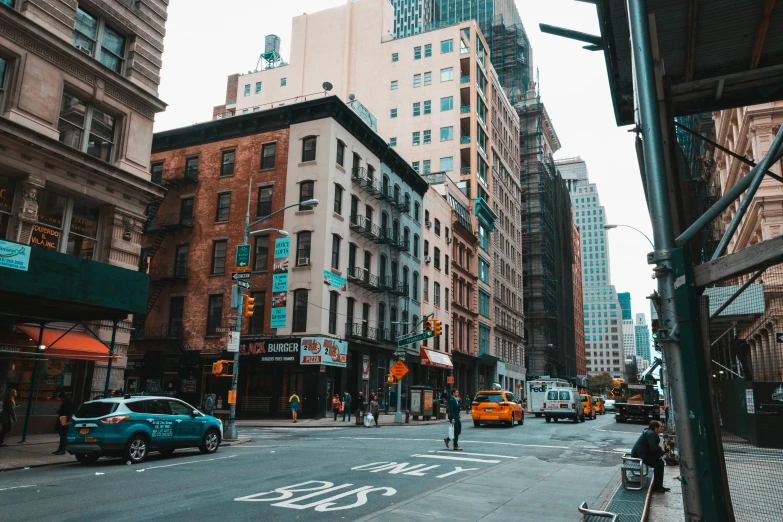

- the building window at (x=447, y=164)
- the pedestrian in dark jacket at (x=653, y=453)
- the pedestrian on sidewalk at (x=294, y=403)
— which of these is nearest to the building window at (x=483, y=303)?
the building window at (x=447, y=164)

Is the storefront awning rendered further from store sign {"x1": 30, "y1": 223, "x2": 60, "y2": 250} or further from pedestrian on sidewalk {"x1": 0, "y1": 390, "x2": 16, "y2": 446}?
pedestrian on sidewalk {"x1": 0, "y1": 390, "x2": 16, "y2": 446}

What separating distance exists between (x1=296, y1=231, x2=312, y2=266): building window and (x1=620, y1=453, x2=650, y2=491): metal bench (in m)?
28.6

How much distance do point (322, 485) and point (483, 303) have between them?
58067mm

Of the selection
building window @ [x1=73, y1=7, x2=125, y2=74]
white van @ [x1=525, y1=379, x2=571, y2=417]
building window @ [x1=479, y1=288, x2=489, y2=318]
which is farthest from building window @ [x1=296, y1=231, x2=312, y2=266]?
building window @ [x1=479, y1=288, x2=489, y2=318]

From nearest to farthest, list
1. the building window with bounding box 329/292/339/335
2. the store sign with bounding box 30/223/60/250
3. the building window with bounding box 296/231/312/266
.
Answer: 1. the store sign with bounding box 30/223/60/250
2. the building window with bounding box 329/292/339/335
3. the building window with bounding box 296/231/312/266

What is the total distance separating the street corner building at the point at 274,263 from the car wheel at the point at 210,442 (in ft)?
60.5

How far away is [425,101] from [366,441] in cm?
5350

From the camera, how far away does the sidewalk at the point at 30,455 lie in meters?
14.8

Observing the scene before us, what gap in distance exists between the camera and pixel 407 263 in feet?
164

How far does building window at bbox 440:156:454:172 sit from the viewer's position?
2648 inches

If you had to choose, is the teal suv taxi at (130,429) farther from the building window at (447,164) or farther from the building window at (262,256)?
the building window at (447,164)

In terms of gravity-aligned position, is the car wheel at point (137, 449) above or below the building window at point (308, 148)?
below

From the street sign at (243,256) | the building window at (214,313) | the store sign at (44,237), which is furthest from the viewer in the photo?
the building window at (214,313)

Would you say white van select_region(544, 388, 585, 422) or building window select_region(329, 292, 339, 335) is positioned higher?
building window select_region(329, 292, 339, 335)
